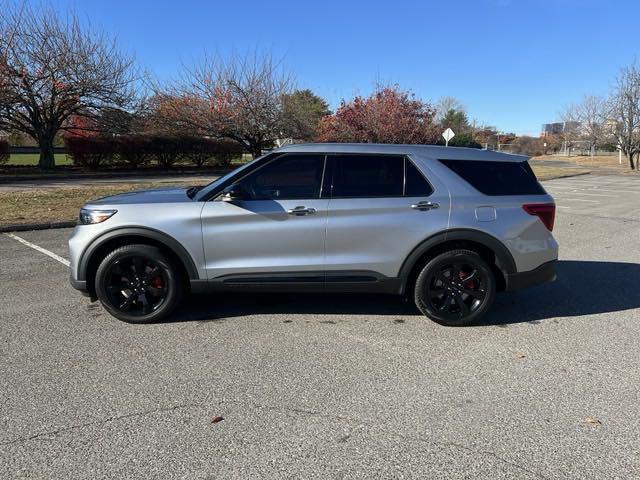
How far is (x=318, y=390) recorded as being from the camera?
3.34 metres

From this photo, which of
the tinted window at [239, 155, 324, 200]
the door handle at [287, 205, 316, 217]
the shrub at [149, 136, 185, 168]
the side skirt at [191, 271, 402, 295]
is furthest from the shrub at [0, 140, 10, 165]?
the door handle at [287, 205, 316, 217]

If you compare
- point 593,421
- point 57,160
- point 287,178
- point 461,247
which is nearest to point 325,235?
point 287,178

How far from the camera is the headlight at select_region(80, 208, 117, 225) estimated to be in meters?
4.41

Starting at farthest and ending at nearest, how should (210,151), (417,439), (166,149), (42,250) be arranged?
(210,151) < (166,149) < (42,250) < (417,439)

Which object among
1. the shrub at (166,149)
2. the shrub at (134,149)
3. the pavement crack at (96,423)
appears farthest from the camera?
the shrub at (166,149)

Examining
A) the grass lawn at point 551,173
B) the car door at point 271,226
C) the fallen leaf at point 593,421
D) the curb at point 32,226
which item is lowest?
the fallen leaf at point 593,421

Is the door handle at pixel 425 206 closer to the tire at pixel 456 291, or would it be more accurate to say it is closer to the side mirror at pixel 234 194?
the tire at pixel 456 291

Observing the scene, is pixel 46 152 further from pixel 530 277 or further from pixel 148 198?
pixel 530 277

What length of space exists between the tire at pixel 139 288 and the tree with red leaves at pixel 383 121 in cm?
2070

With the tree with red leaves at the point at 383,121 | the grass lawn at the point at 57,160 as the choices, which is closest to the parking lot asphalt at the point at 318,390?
the tree with red leaves at the point at 383,121

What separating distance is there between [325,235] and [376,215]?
1.65ft

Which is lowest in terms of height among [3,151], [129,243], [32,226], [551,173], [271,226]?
[32,226]

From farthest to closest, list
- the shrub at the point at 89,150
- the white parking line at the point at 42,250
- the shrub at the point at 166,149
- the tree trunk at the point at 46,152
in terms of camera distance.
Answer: the shrub at the point at 166,149
the shrub at the point at 89,150
the tree trunk at the point at 46,152
the white parking line at the point at 42,250

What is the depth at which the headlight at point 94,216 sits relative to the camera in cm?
441
